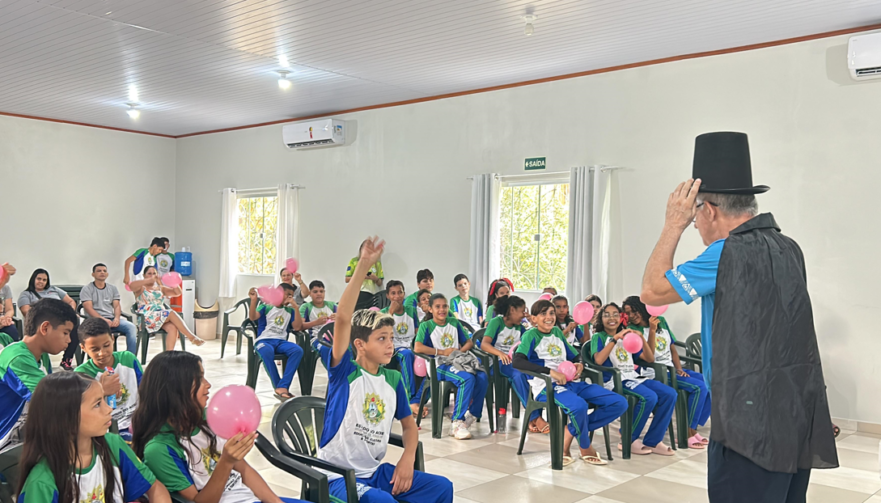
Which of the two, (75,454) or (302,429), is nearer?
(75,454)

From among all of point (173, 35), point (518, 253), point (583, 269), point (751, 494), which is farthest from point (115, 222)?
point (751, 494)

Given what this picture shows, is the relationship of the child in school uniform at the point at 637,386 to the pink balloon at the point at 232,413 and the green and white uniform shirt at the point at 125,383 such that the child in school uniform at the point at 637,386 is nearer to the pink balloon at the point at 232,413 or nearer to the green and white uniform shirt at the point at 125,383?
the green and white uniform shirt at the point at 125,383

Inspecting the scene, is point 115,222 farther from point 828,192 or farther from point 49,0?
point 828,192

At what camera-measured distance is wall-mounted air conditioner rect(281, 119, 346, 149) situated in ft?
31.1

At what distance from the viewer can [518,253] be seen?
8172mm

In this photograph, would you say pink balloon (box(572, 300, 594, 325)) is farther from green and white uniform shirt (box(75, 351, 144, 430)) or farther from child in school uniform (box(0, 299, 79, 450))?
child in school uniform (box(0, 299, 79, 450))

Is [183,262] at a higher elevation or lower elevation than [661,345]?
higher

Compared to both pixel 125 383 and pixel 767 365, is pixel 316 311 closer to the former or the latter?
pixel 125 383

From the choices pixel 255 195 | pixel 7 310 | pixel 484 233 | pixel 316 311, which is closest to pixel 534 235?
pixel 484 233

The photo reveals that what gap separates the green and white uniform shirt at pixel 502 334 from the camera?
574cm

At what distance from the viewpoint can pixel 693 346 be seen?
6.43 metres

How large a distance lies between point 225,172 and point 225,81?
343 centimetres

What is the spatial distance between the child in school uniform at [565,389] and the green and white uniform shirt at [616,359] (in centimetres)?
19

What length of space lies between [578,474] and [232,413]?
292 cm
